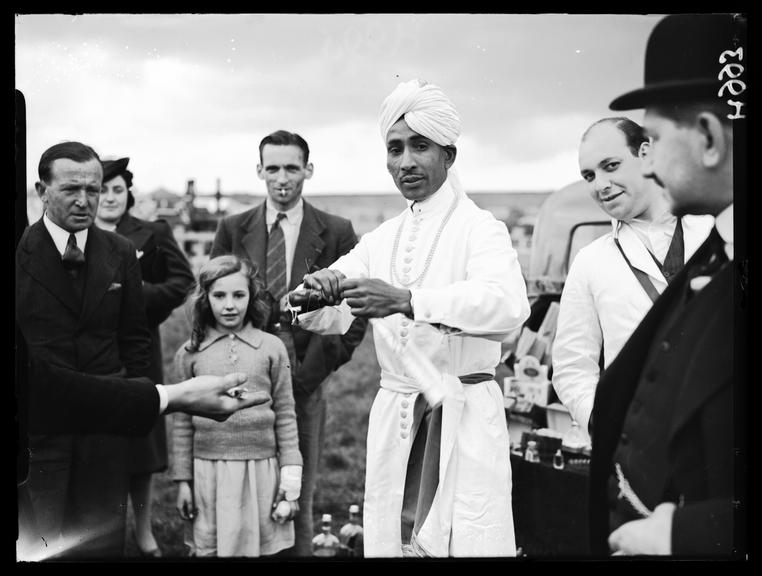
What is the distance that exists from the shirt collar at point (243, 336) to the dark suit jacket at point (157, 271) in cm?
27

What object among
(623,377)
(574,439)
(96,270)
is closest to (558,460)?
(574,439)

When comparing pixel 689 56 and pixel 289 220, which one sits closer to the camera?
pixel 689 56

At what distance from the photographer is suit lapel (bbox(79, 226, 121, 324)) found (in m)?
5.27

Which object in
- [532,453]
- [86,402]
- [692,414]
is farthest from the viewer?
[532,453]

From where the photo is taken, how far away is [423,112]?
5.06 m

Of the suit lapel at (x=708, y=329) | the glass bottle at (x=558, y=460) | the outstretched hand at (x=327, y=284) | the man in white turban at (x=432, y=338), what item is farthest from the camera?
the glass bottle at (x=558, y=460)

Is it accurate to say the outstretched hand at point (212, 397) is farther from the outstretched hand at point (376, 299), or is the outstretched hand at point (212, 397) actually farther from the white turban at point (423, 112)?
the white turban at point (423, 112)

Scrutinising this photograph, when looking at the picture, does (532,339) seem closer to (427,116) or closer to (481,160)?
(481,160)

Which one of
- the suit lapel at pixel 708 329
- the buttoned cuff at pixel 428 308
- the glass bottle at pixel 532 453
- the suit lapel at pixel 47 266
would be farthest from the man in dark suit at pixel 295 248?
the suit lapel at pixel 708 329

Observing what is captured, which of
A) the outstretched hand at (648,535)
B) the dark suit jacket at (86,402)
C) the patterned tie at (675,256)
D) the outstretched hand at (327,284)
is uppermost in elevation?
the patterned tie at (675,256)

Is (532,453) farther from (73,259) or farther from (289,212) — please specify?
(73,259)

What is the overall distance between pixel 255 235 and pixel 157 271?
21.9 inches

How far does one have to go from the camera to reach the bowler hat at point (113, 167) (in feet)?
17.4

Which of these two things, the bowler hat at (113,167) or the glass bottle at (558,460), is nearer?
the bowler hat at (113,167)
